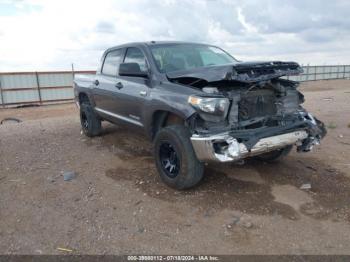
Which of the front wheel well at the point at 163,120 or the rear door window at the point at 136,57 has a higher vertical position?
the rear door window at the point at 136,57

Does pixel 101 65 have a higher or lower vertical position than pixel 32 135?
higher

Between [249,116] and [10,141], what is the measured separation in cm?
500

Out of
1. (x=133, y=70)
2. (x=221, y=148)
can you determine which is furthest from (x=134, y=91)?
(x=221, y=148)

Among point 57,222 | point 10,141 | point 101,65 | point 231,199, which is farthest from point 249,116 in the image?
point 10,141

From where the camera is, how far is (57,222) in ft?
12.5

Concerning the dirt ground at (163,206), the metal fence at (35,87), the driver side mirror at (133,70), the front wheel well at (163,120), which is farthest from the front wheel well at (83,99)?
the metal fence at (35,87)

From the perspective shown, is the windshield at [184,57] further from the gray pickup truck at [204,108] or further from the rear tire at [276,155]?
the rear tire at [276,155]

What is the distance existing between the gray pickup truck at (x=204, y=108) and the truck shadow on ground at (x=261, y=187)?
0.83ft

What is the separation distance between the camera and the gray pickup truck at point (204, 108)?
12.9ft

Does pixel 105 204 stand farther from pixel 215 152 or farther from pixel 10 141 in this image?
pixel 10 141

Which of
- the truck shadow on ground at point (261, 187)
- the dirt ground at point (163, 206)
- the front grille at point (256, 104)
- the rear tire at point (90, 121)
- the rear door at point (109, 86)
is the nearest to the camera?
the dirt ground at point (163, 206)

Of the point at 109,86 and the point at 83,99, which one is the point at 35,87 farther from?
the point at 109,86

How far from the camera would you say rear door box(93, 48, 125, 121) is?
19.4ft

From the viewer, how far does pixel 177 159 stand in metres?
4.37
